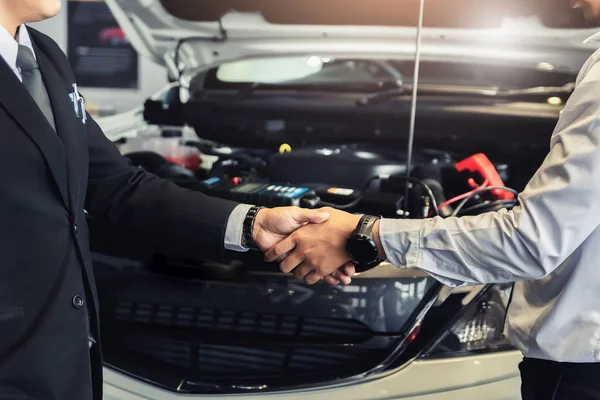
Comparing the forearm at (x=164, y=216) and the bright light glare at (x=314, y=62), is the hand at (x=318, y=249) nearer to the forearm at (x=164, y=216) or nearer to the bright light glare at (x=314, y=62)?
the forearm at (x=164, y=216)

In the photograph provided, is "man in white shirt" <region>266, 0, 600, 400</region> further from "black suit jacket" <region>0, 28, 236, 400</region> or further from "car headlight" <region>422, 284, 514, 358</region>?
"black suit jacket" <region>0, 28, 236, 400</region>

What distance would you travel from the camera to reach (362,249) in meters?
0.98

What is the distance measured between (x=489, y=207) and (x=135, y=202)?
0.74m

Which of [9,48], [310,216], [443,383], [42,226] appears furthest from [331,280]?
[9,48]

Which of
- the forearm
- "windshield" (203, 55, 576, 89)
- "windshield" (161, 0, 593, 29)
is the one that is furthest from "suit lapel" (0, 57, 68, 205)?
"windshield" (203, 55, 576, 89)

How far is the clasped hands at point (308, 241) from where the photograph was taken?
106 cm

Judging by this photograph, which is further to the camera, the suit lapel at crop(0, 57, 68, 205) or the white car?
the white car

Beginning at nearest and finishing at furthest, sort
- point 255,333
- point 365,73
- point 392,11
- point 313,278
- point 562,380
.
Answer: point 562,380 → point 313,278 → point 255,333 → point 392,11 → point 365,73

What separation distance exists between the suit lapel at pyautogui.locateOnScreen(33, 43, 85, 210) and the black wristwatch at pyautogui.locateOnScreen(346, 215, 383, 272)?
0.43 metres

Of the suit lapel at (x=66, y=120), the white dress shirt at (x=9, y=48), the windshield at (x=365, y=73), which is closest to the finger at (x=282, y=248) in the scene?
the suit lapel at (x=66, y=120)

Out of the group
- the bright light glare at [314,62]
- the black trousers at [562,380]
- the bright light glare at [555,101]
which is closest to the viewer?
the black trousers at [562,380]

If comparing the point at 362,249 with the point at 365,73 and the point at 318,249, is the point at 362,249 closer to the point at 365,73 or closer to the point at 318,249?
the point at 318,249

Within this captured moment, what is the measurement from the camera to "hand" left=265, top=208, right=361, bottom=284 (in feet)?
3.46

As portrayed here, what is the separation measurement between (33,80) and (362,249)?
54cm
